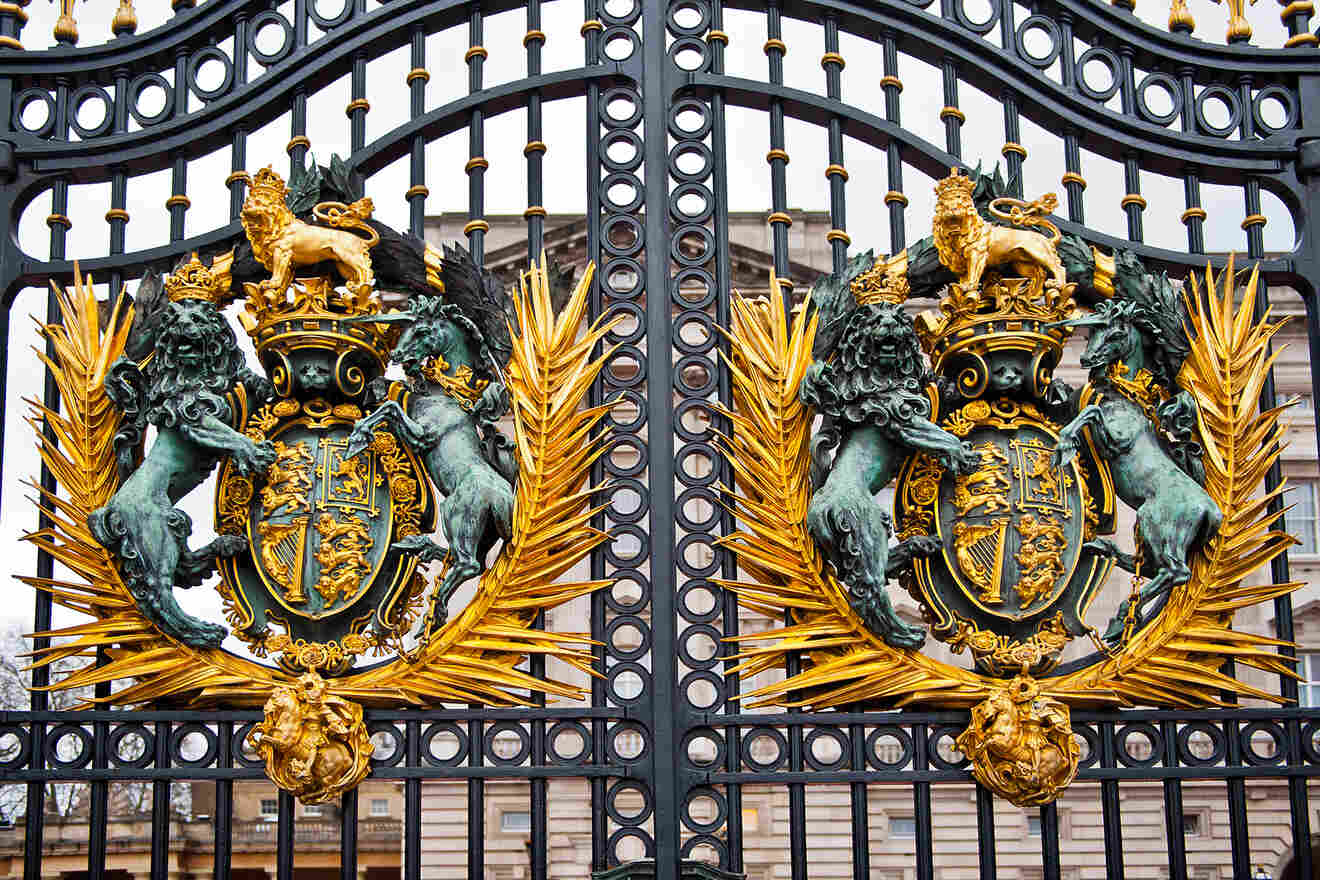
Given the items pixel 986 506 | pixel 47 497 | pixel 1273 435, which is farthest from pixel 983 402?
pixel 47 497

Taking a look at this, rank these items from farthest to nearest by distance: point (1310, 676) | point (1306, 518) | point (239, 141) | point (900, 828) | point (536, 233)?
point (900, 828) → point (1310, 676) → point (1306, 518) → point (239, 141) → point (536, 233)

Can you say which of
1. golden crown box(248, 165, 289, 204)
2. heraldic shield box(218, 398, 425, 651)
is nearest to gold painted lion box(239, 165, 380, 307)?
golden crown box(248, 165, 289, 204)

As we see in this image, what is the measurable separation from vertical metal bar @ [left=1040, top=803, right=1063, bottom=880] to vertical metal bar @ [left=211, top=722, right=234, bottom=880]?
371 centimetres

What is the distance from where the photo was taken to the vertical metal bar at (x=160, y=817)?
889 centimetres

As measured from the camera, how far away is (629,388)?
31.5 feet

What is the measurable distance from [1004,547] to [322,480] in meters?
3.24

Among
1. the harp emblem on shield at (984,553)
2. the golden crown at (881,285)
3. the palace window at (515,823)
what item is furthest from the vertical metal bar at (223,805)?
the palace window at (515,823)

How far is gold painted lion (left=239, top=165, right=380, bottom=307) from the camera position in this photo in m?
9.43

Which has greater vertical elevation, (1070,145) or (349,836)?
(1070,145)

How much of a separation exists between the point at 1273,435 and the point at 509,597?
12.7 feet

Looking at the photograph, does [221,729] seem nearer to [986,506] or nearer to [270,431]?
[270,431]

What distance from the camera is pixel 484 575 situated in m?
9.25

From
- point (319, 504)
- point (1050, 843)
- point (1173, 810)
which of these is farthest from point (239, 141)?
point (1173, 810)

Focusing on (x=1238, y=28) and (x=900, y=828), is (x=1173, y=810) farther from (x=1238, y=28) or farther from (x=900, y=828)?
(x=900, y=828)
